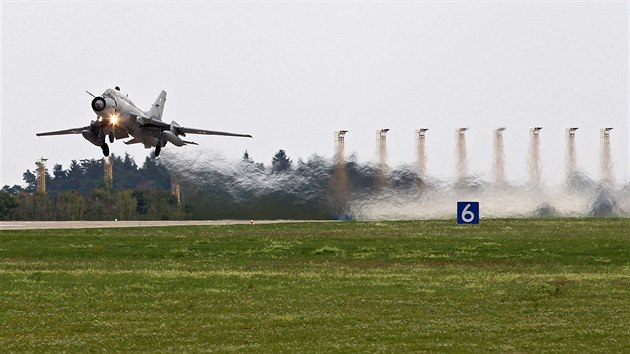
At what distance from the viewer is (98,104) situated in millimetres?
60656

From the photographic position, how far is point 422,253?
155ft

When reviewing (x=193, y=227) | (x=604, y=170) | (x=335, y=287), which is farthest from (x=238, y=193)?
(x=335, y=287)

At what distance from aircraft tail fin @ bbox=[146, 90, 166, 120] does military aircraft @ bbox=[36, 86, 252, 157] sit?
0.53 metres

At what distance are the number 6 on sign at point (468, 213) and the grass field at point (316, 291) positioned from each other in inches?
210

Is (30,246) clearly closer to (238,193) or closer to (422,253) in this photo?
(422,253)

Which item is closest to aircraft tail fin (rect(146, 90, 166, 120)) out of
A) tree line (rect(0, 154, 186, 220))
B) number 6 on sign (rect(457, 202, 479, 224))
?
tree line (rect(0, 154, 186, 220))

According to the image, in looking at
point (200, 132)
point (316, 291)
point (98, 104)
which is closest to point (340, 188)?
point (200, 132)

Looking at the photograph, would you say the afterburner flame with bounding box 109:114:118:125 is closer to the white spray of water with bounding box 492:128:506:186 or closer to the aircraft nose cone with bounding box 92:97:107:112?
the aircraft nose cone with bounding box 92:97:107:112

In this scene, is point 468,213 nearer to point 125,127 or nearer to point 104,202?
point 125,127

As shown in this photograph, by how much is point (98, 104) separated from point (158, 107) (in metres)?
19.4

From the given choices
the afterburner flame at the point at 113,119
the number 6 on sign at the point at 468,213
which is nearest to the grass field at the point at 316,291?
the number 6 on sign at the point at 468,213

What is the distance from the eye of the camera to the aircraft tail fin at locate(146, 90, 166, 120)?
78812mm

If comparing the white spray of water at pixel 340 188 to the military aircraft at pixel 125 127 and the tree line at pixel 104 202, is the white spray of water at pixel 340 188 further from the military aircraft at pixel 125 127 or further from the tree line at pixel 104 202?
the tree line at pixel 104 202

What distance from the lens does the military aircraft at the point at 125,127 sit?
204ft
